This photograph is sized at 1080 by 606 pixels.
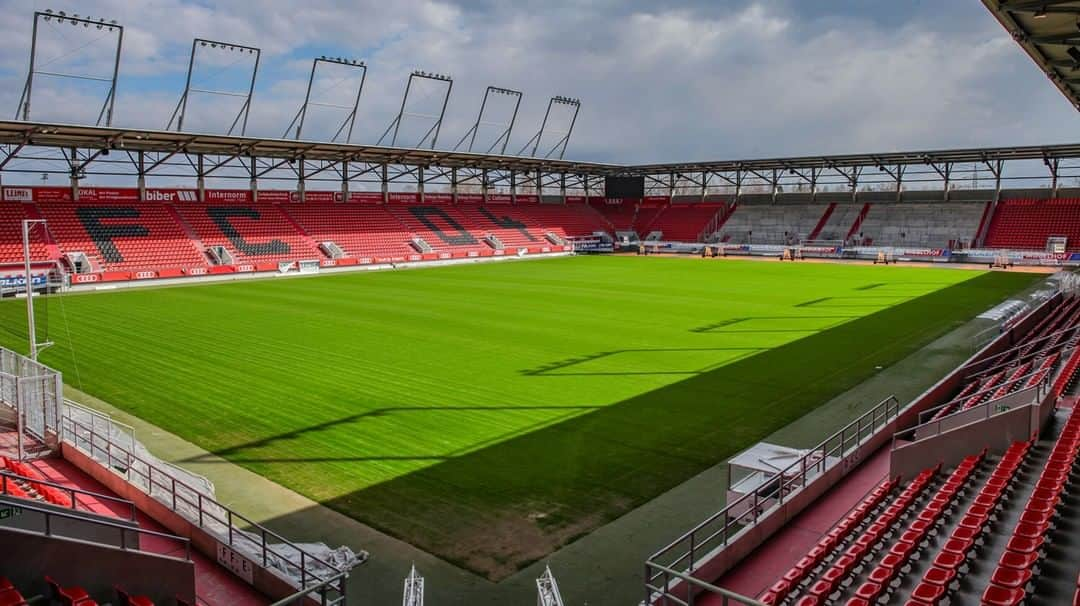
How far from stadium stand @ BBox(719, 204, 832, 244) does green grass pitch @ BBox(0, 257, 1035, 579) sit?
28.7 meters

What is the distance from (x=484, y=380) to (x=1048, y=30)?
1291 centimetres

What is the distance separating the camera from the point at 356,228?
54250 mm

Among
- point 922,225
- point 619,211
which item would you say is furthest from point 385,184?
point 922,225

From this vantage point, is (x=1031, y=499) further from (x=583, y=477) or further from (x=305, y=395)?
(x=305, y=395)

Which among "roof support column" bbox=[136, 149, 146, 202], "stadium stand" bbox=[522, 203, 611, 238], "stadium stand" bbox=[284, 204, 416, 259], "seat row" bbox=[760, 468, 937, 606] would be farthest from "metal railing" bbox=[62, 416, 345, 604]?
"stadium stand" bbox=[522, 203, 611, 238]

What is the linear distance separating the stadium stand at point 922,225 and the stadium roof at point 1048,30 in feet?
153

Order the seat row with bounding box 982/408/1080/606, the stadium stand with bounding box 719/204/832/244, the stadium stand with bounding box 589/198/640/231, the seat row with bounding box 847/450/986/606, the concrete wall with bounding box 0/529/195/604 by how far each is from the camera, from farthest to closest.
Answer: the stadium stand with bounding box 589/198/640/231
the stadium stand with bounding box 719/204/832/244
the concrete wall with bounding box 0/529/195/604
the seat row with bounding box 847/450/986/606
the seat row with bounding box 982/408/1080/606

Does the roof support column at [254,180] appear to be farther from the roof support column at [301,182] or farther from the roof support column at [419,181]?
the roof support column at [419,181]

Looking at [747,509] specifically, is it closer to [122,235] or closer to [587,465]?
[587,465]

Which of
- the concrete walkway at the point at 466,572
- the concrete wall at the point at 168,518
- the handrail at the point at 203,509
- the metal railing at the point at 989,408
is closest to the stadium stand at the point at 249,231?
the concrete walkway at the point at 466,572

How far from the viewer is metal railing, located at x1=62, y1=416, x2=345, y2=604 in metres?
8.10

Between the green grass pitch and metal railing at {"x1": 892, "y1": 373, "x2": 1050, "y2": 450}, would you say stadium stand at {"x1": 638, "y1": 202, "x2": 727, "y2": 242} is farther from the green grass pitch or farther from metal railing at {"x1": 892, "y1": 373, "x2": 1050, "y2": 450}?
metal railing at {"x1": 892, "y1": 373, "x2": 1050, "y2": 450}

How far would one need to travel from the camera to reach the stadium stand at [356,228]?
5175cm

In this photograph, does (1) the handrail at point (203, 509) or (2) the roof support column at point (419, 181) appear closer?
(1) the handrail at point (203, 509)
